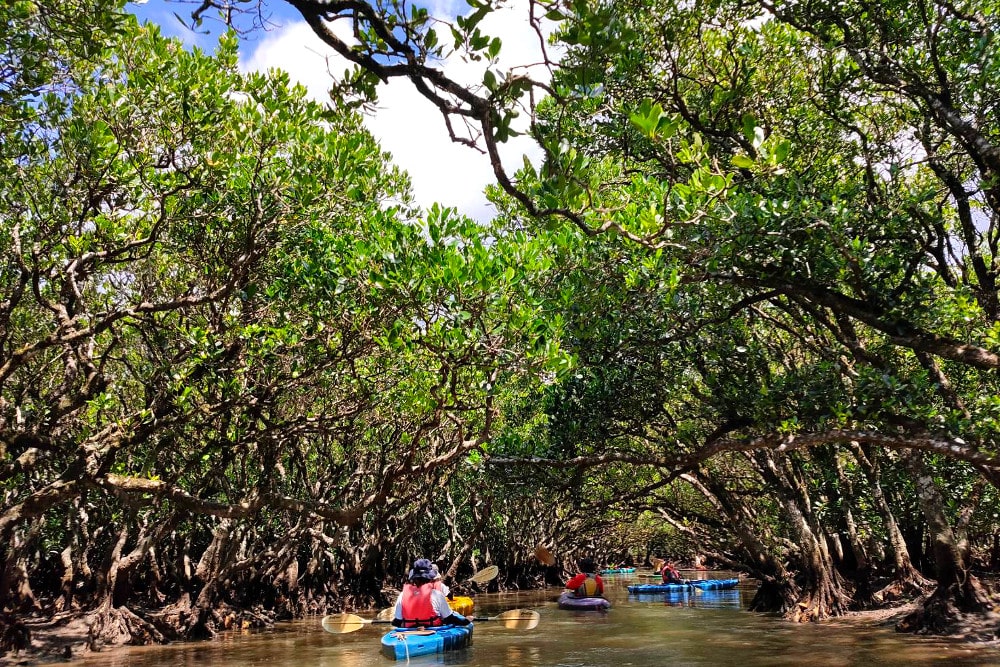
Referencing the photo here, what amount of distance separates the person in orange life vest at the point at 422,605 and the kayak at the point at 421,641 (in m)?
0.36

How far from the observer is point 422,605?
49.5 ft

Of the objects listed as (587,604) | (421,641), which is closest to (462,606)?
(587,604)

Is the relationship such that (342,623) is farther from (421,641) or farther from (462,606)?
(462,606)

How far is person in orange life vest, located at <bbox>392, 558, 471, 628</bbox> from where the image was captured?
15.0 metres

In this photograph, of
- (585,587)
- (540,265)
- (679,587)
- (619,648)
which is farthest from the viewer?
(679,587)

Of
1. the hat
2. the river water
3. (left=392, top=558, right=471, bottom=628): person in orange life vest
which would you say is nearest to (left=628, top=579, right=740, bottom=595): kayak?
the river water

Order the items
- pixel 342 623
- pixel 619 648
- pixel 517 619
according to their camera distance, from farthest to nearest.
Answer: pixel 517 619
pixel 342 623
pixel 619 648

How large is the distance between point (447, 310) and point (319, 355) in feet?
7.39

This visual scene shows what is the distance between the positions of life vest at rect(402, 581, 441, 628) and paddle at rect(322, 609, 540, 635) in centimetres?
96

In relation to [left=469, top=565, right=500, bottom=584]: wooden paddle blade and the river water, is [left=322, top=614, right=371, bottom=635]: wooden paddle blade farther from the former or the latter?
[left=469, top=565, right=500, bottom=584]: wooden paddle blade

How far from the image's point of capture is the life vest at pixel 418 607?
48.9ft

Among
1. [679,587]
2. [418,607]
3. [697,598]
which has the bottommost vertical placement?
[697,598]

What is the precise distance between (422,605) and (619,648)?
452cm

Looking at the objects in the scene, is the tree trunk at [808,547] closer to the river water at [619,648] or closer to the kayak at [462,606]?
the river water at [619,648]
